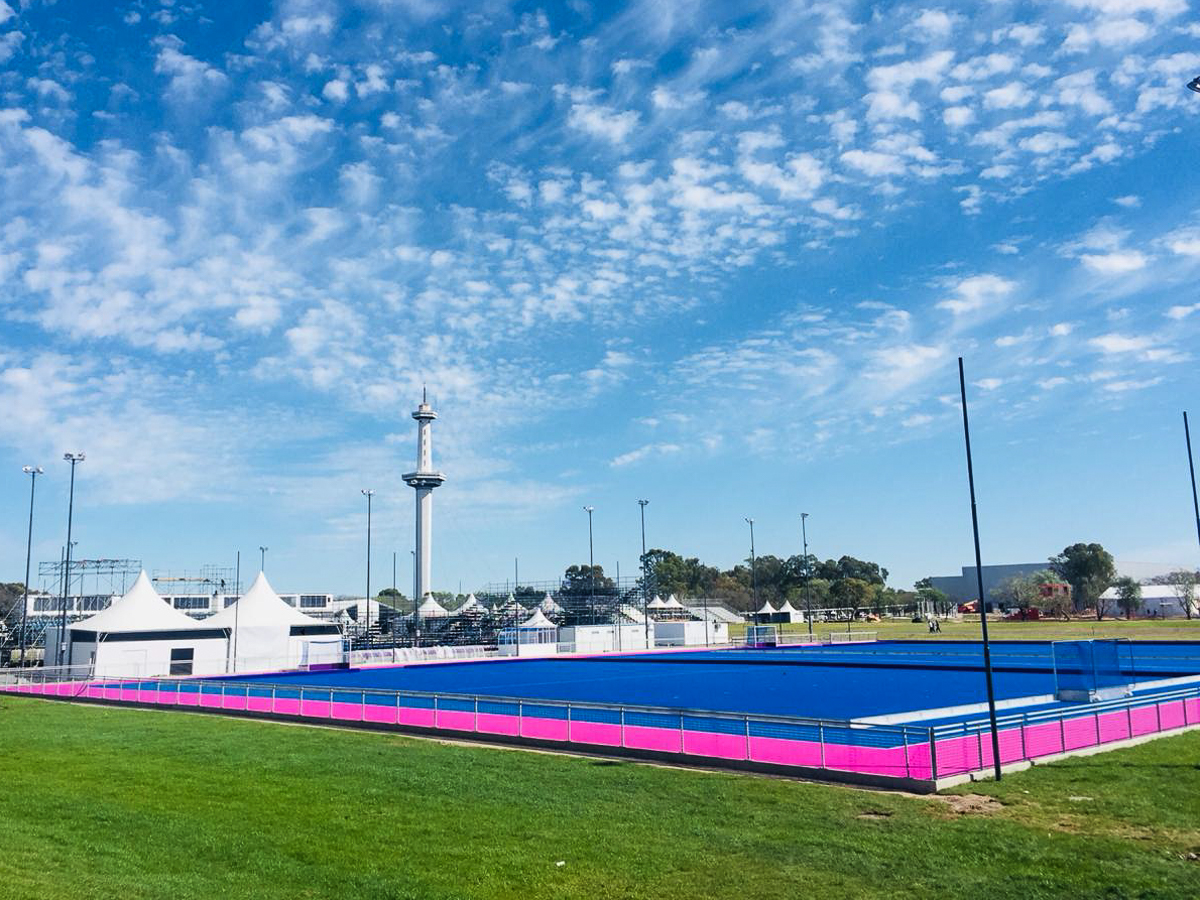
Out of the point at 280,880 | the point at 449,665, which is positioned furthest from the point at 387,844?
the point at 449,665

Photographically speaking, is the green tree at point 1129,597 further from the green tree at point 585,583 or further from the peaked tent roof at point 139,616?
the peaked tent roof at point 139,616

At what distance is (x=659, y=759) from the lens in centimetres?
1956

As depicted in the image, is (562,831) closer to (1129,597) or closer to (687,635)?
(687,635)

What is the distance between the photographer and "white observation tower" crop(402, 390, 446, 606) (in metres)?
123

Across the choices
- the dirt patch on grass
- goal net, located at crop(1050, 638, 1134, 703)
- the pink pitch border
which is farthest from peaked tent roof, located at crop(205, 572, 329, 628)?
the dirt patch on grass

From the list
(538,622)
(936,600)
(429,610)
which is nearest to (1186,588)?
(936,600)

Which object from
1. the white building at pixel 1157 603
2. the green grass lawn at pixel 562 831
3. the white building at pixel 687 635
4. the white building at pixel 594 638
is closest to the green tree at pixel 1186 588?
the white building at pixel 1157 603

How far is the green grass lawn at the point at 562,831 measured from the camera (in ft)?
34.8

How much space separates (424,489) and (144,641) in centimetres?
8108

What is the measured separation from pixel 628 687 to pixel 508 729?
16.6 metres

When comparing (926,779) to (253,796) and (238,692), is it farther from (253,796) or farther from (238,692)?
(238,692)

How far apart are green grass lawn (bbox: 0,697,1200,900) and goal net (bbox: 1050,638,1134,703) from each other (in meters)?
6.66

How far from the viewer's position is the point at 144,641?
4828cm

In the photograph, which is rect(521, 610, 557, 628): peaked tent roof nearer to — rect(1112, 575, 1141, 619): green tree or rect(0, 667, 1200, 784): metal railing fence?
rect(0, 667, 1200, 784): metal railing fence
